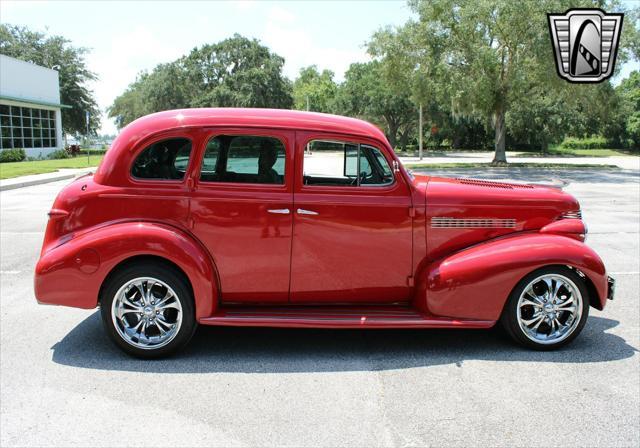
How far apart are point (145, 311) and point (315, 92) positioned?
3217 inches

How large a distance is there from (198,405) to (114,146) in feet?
7.34

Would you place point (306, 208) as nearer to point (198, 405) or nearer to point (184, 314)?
point (184, 314)

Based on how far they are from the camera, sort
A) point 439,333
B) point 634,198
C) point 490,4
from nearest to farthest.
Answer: point 439,333, point 634,198, point 490,4

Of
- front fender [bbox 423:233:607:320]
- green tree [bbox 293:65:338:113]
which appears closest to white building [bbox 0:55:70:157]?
green tree [bbox 293:65:338:113]

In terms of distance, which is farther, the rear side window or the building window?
the building window

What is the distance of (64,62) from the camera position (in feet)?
181

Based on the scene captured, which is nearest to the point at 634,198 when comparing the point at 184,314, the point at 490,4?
the point at 490,4

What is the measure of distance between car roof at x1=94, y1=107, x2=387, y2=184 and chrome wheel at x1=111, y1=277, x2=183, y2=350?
2.98ft

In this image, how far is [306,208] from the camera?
459 cm

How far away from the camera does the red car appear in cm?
448

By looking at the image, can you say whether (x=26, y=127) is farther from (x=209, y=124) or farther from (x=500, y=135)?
(x=209, y=124)

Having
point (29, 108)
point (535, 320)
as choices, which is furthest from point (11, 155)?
point (535, 320)

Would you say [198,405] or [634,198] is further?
[634,198]

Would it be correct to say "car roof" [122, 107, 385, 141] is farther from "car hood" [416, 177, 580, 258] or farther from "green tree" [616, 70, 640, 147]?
"green tree" [616, 70, 640, 147]
